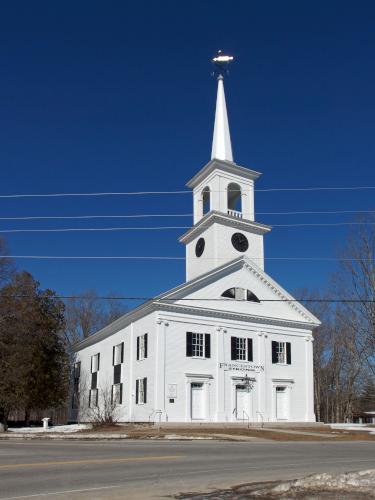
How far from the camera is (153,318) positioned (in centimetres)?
3631

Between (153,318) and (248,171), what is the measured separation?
14.3 meters

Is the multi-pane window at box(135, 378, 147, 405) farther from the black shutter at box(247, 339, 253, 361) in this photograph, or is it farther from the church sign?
the black shutter at box(247, 339, 253, 361)

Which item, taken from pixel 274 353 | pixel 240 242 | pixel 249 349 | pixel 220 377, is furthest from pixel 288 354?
pixel 240 242

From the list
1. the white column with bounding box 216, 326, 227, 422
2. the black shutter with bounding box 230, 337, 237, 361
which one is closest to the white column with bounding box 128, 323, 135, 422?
the white column with bounding box 216, 326, 227, 422

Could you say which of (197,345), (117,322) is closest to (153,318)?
(197,345)

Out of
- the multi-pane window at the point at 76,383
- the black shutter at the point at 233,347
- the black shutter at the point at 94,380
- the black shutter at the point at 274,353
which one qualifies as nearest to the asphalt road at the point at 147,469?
the black shutter at the point at 233,347

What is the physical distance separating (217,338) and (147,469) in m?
24.8

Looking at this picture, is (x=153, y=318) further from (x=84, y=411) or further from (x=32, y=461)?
(x=32, y=461)

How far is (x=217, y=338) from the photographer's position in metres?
37.6

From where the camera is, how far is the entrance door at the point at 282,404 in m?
39.3

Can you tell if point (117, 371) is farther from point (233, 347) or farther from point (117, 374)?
point (233, 347)

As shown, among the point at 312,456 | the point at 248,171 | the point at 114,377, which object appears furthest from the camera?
the point at 248,171

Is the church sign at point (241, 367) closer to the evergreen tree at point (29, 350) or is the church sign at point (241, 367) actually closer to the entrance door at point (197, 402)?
the entrance door at point (197, 402)

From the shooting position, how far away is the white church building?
36.0m
